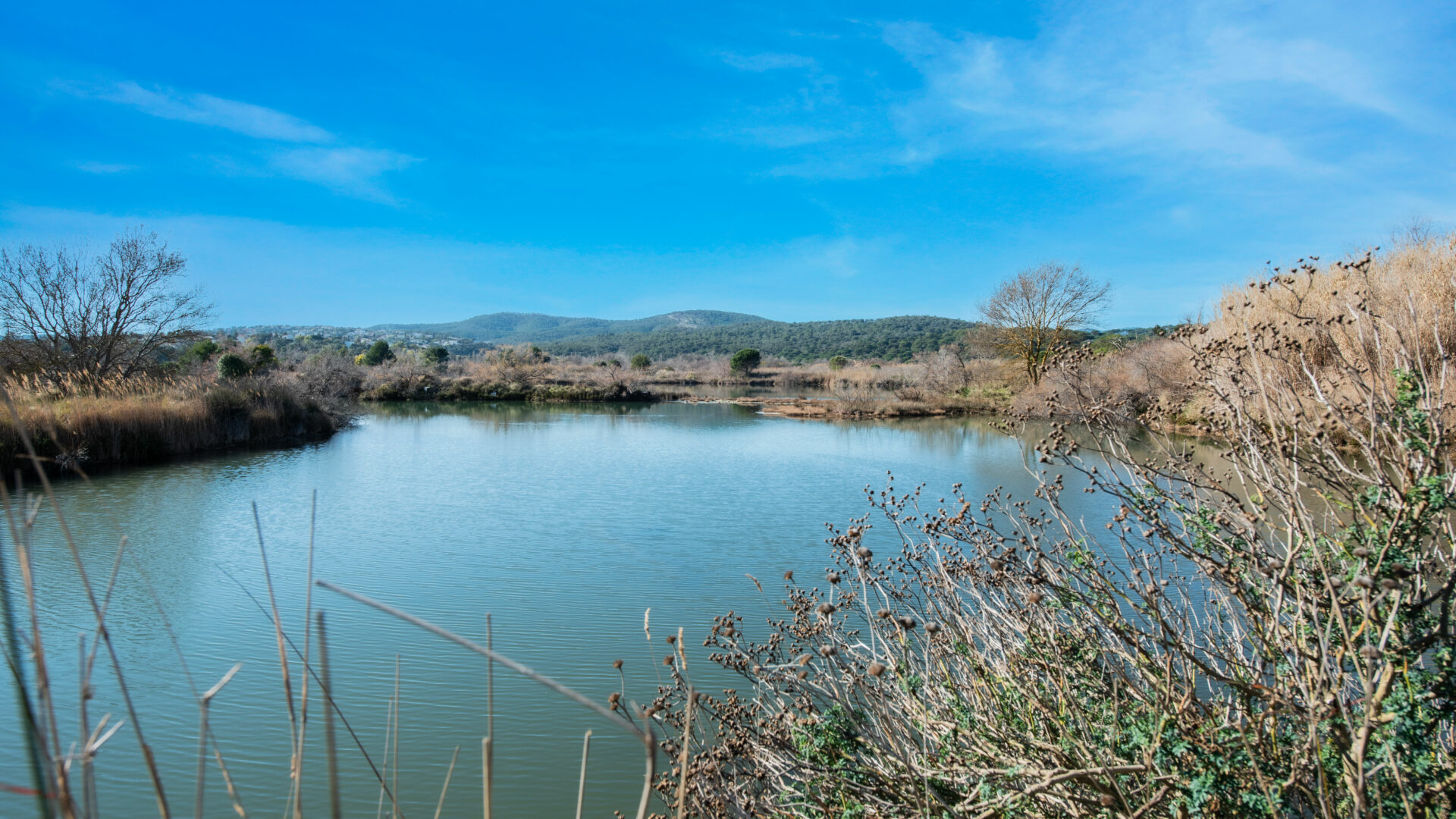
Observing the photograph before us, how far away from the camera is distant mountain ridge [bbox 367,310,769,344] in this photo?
120438 mm

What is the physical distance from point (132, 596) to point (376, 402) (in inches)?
948

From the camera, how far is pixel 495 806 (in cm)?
325

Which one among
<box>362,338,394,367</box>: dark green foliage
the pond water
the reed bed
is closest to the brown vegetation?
the reed bed

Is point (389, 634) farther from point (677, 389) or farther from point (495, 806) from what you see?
point (677, 389)

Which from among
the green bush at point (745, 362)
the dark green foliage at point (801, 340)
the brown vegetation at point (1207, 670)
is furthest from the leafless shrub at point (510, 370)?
the brown vegetation at point (1207, 670)

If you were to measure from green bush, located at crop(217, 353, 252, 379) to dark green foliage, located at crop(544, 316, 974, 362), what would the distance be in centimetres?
4256

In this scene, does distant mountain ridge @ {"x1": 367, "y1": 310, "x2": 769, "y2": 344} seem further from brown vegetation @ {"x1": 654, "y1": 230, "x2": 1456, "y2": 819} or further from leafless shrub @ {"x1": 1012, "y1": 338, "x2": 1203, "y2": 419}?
brown vegetation @ {"x1": 654, "y1": 230, "x2": 1456, "y2": 819}

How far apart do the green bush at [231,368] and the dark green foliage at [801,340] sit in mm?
42559

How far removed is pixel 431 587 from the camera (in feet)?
19.2

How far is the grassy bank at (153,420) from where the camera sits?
10305mm

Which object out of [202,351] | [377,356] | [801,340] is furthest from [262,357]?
[801,340]

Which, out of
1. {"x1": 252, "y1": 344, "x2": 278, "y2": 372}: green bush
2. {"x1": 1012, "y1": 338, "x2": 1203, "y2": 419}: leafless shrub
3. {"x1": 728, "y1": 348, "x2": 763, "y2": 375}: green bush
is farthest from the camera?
{"x1": 728, "y1": 348, "x2": 763, "y2": 375}: green bush

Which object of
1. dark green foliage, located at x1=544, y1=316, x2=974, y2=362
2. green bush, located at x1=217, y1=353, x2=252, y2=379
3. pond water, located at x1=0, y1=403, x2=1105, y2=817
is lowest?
pond water, located at x1=0, y1=403, x2=1105, y2=817

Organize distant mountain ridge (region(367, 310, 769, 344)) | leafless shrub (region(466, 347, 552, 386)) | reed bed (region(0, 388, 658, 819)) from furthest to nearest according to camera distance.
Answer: distant mountain ridge (region(367, 310, 769, 344)) → leafless shrub (region(466, 347, 552, 386)) → reed bed (region(0, 388, 658, 819))
